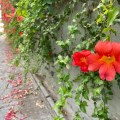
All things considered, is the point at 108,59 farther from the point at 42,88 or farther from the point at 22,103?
the point at 42,88

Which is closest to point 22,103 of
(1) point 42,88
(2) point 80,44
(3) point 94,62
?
(1) point 42,88

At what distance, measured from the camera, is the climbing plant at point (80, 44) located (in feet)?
4.17

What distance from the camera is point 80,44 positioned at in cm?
218

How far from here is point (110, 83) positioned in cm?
220

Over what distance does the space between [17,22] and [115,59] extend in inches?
120

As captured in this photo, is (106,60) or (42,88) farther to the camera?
(42,88)

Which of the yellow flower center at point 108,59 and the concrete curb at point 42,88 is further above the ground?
the yellow flower center at point 108,59

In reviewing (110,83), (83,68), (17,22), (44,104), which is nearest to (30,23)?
(17,22)

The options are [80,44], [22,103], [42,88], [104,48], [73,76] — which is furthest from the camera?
[42,88]

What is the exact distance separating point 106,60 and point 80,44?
3.06 feet

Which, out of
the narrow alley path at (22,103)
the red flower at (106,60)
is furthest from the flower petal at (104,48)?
the narrow alley path at (22,103)

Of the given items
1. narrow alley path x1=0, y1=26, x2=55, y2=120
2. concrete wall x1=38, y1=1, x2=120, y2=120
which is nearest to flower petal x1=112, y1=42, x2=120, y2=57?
concrete wall x1=38, y1=1, x2=120, y2=120

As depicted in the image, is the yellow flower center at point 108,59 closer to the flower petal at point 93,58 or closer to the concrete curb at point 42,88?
the flower petal at point 93,58

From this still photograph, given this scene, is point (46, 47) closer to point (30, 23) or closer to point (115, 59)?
point (30, 23)
